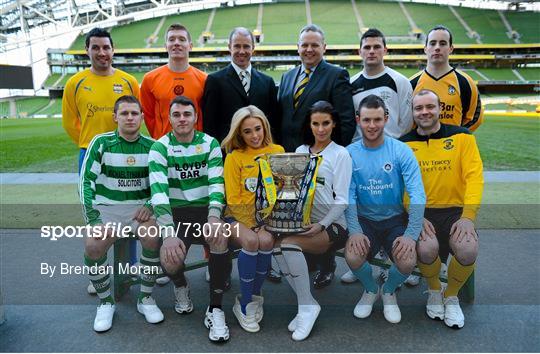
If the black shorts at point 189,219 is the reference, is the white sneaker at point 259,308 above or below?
below

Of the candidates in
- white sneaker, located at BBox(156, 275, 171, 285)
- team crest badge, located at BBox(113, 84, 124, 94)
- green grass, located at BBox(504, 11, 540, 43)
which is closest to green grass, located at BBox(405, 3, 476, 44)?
green grass, located at BBox(504, 11, 540, 43)

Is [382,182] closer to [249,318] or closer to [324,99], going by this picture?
[324,99]

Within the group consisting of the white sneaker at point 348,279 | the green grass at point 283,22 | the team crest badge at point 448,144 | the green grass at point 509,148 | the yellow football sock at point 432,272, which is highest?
the green grass at point 283,22

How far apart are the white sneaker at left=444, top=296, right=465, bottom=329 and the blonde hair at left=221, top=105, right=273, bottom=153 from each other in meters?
1.65

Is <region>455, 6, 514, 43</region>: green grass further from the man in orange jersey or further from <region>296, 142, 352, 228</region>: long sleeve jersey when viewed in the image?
<region>296, 142, 352, 228</region>: long sleeve jersey

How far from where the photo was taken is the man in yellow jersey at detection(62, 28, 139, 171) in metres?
3.56

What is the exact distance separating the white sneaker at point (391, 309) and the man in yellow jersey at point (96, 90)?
8.66 ft

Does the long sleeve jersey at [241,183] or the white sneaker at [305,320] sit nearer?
the white sneaker at [305,320]

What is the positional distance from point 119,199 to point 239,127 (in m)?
1.02

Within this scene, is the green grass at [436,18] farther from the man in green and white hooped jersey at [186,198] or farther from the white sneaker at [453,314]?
the man in green and white hooped jersey at [186,198]

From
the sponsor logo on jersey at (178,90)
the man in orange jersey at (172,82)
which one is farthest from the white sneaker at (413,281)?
the sponsor logo on jersey at (178,90)

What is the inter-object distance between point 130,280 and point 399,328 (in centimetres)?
195

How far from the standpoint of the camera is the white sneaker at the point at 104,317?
2.63 meters

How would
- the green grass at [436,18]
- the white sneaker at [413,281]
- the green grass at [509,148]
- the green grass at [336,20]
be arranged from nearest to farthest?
the white sneaker at [413,281] → the green grass at [509,148] → the green grass at [436,18] → the green grass at [336,20]
